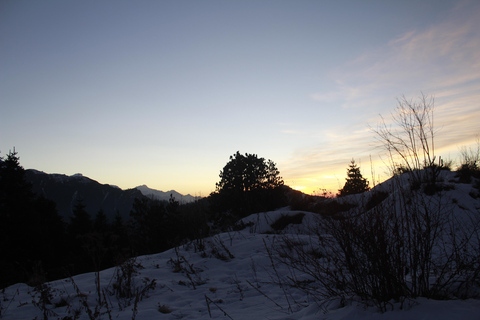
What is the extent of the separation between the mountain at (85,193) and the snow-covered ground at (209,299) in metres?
73.4

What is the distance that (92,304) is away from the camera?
359 centimetres

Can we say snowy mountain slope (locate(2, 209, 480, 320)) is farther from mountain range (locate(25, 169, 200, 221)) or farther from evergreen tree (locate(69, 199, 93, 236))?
mountain range (locate(25, 169, 200, 221))

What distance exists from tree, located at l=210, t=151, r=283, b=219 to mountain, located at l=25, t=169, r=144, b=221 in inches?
2372

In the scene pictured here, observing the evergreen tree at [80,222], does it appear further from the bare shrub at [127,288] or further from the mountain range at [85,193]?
the mountain range at [85,193]

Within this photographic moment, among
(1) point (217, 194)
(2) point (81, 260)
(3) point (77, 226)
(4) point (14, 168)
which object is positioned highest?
(4) point (14, 168)

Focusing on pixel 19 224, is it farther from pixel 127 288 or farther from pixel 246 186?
pixel 127 288

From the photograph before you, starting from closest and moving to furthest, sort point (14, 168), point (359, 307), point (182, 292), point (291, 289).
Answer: point (359, 307)
point (291, 289)
point (182, 292)
point (14, 168)

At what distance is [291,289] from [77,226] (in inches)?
1088

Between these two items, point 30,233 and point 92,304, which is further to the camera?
point 30,233

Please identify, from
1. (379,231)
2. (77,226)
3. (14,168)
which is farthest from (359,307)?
(77,226)

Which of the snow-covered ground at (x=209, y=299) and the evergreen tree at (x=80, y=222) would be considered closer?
the snow-covered ground at (x=209, y=299)

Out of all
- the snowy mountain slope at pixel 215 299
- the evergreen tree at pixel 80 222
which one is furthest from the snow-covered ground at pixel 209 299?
the evergreen tree at pixel 80 222

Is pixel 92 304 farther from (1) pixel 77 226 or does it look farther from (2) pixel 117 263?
(1) pixel 77 226

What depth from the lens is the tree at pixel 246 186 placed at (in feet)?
62.7
